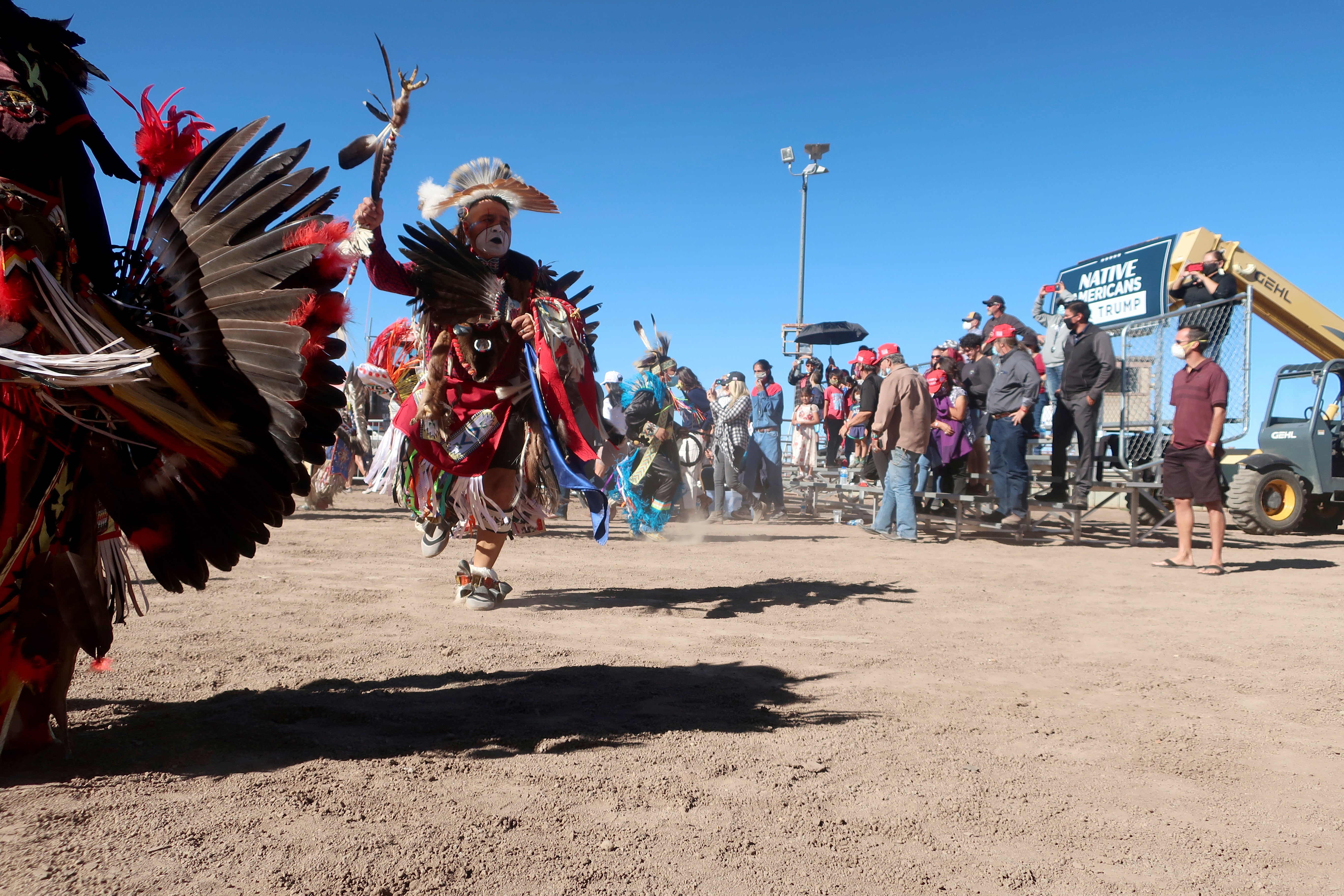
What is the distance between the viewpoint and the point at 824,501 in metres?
13.8

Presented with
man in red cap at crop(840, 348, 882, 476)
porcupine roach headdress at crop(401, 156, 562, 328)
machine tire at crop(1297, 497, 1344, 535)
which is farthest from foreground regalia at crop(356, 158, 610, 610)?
machine tire at crop(1297, 497, 1344, 535)

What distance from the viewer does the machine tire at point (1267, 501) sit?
Result: 10.3 meters

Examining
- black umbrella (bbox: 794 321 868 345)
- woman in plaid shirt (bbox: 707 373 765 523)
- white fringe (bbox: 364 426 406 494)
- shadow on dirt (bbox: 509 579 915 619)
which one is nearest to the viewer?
white fringe (bbox: 364 426 406 494)

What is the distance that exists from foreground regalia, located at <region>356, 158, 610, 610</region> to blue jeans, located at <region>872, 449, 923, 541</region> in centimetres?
478

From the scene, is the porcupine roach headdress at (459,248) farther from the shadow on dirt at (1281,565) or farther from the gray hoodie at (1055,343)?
the gray hoodie at (1055,343)

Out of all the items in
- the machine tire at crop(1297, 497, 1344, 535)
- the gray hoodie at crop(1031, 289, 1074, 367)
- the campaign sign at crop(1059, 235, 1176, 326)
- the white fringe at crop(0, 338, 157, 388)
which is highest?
the campaign sign at crop(1059, 235, 1176, 326)

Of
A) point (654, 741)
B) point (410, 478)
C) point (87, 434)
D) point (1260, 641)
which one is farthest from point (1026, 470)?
point (87, 434)

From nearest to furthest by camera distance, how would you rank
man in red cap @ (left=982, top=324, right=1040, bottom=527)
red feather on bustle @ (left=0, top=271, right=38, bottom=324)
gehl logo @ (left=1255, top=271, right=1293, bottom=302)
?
red feather on bustle @ (left=0, top=271, right=38, bottom=324) → man in red cap @ (left=982, top=324, right=1040, bottom=527) → gehl logo @ (left=1255, top=271, right=1293, bottom=302)

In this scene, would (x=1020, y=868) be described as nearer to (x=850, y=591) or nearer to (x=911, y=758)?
(x=911, y=758)

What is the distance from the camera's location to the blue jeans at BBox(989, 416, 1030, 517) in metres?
8.24

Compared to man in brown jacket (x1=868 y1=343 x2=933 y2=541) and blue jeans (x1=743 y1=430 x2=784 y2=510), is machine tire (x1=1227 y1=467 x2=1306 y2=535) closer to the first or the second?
man in brown jacket (x1=868 y1=343 x2=933 y2=541)

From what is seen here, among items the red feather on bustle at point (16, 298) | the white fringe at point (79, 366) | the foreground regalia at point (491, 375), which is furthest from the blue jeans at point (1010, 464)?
the red feather on bustle at point (16, 298)

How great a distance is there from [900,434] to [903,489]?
62cm

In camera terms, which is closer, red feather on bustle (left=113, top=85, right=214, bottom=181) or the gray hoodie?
red feather on bustle (left=113, top=85, right=214, bottom=181)
